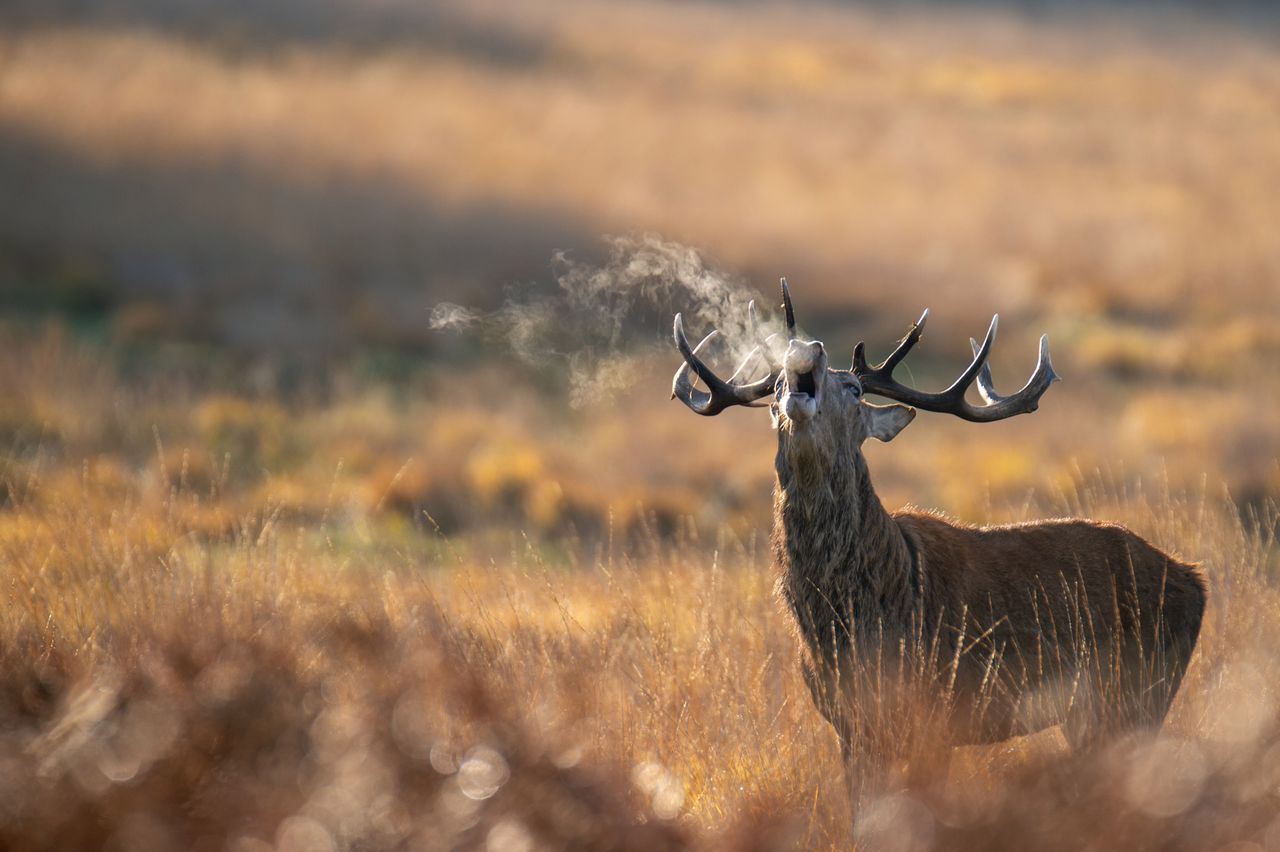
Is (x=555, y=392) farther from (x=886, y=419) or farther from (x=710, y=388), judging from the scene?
(x=886, y=419)

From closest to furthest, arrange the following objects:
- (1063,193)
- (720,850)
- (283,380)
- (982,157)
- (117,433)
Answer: (720,850)
(117,433)
(283,380)
(1063,193)
(982,157)

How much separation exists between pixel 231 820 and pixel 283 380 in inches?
583

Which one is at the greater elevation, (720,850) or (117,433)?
(720,850)

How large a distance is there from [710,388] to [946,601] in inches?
57.0

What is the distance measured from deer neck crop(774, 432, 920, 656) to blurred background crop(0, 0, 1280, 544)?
99.4 inches

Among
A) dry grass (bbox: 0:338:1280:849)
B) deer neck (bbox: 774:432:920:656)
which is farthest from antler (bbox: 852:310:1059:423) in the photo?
dry grass (bbox: 0:338:1280:849)

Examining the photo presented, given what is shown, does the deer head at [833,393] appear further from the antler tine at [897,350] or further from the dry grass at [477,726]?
the dry grass at [477,726]

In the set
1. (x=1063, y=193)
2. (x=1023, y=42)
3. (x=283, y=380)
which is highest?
(x=1023, y=42)

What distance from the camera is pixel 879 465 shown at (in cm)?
1695

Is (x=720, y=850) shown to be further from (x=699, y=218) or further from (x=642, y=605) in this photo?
(x=699, y=218)

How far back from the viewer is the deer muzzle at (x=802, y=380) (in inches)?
224

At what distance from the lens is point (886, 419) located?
20.9ft

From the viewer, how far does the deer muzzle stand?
568 cm

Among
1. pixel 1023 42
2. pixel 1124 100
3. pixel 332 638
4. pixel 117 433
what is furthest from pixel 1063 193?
pixel 332 638
